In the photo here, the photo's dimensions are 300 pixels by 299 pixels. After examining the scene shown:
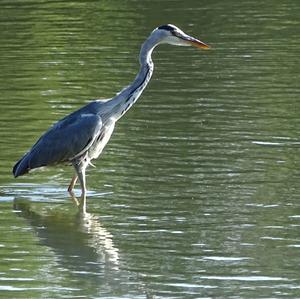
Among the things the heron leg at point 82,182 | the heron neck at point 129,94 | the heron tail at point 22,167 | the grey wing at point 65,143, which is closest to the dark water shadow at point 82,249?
the heron leg at point 82,182

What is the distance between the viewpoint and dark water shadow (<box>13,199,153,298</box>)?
10.1 m

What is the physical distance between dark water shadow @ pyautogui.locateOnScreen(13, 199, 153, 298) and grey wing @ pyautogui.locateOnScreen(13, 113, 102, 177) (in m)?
0.49

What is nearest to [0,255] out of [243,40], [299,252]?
[299,252]

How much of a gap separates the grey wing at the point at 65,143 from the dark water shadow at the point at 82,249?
0.49 metres

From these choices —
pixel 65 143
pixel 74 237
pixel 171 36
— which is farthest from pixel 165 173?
pixel 74 237

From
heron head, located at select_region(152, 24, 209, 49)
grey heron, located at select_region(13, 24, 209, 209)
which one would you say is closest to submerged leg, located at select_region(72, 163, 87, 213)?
grey heron, located at select_region(13, 24, 209, 209)

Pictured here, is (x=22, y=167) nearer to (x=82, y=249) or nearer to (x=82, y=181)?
(x=82, y=181)

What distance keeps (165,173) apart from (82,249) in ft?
7.75

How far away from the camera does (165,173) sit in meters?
13.5

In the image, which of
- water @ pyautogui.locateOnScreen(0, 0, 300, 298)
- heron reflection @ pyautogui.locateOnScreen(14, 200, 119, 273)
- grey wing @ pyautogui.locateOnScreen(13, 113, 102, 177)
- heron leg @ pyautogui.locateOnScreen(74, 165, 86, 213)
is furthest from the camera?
grey wing @ pyautogui.locateOnScreen(13, 113, 102, 177)

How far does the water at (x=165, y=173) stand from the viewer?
408 inches

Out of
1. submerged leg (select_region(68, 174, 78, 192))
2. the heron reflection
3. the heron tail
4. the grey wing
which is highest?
the grey wing

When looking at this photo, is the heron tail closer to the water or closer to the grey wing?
the grey wing

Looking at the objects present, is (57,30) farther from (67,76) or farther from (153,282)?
(153,282)
